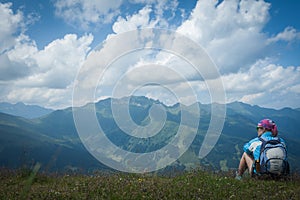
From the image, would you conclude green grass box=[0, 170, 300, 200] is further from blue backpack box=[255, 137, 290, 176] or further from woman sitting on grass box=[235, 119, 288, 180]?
woman sitting on grass box=[235, 119, 288, 180]

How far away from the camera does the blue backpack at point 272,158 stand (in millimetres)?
7992

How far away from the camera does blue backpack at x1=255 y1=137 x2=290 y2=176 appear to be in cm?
799

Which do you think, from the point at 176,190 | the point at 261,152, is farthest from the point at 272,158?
the point at 176,190

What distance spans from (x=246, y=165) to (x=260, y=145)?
1250 mm

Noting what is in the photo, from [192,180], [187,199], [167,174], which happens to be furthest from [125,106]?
[187,199]

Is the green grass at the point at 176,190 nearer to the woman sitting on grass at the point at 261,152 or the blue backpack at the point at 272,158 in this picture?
the blue backpack at the point at 272,158

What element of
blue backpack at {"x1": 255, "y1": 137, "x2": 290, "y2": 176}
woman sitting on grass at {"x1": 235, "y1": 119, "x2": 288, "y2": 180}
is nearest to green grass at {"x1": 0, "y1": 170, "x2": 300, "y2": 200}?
blue backpack at {"x1": 255, "y1": 137, "x2": 290, "y2": 176}

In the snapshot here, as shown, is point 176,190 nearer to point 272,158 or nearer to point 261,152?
point 261,152

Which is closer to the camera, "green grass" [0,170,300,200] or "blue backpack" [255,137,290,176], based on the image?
"green grass" [0,170,300,200]

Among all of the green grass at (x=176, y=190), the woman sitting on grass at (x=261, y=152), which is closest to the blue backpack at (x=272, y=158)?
the woman sitting on grass at (x=261, y=152)

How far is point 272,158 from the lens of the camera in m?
7.96

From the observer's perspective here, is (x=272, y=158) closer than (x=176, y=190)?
No

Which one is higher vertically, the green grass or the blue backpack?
the blue backpack

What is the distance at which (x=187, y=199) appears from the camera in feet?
19.2
